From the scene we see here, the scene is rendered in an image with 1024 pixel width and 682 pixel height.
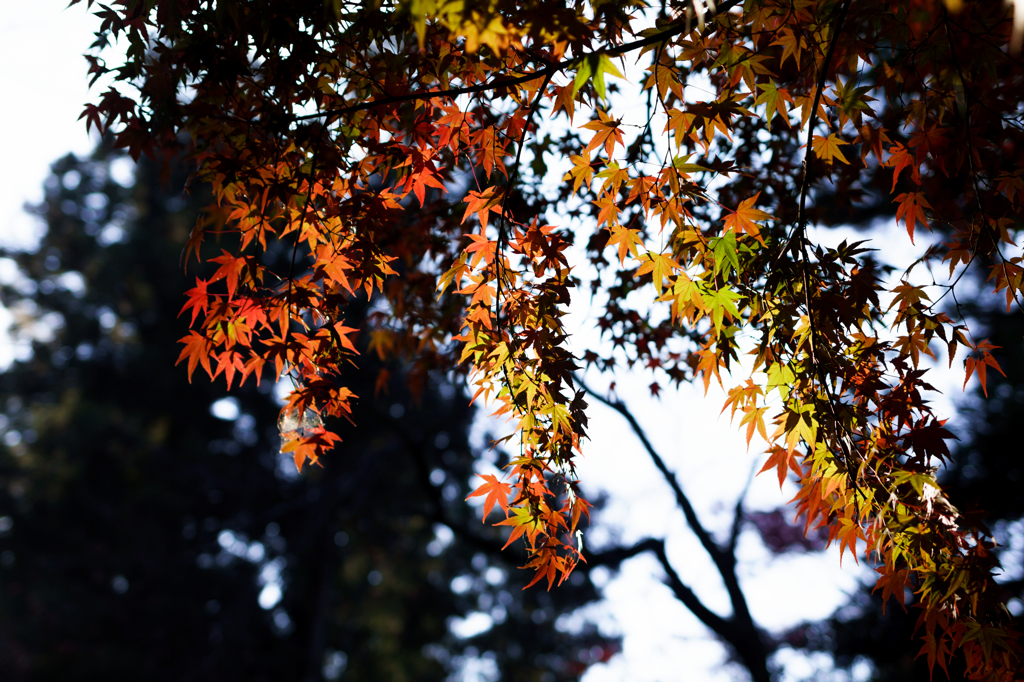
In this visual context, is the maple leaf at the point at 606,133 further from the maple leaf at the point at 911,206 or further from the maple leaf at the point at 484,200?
the maple leaf at the point at 911,206

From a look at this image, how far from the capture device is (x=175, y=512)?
35.5 ft

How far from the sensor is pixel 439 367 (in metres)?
3.16

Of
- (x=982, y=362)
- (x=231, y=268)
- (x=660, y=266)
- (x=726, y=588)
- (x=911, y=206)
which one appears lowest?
(x=982, y=362)

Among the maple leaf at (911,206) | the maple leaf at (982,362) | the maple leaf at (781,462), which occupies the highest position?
the maple leaf at (911,206)

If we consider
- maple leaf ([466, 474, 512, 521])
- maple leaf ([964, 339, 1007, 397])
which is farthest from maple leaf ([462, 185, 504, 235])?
maple leaf ([964, 339, 1007, 397])

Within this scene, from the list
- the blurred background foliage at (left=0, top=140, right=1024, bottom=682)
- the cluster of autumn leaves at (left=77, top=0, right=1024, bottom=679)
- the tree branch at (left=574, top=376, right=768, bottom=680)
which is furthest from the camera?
the blurred background foliage at (left=0, top=140, right=1024, bottom=682)

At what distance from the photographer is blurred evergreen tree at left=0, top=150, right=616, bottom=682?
10117 millimetres

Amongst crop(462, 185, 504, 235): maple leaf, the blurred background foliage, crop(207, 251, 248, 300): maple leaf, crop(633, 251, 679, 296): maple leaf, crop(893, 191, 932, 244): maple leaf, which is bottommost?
crop(633, 251, 679, 296): maple leaf

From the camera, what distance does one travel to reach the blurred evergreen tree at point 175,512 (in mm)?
10117

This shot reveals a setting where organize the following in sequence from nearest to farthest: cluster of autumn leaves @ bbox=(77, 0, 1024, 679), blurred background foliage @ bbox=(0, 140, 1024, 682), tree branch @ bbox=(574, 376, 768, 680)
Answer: cluster of autumn leaves @ bbox=(77, 0, 1024, 679), tree branch @ bbox=(574, 376, 768, 680), blurred background foliage @ bbox=(0, 140, 1024, 682)

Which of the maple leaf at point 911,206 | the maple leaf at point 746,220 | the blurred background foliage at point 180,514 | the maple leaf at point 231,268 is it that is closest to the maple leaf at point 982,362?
the maple leaf at point 911,206

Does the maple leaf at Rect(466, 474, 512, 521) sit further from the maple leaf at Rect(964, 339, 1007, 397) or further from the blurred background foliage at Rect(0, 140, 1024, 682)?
the blurred background foliage at Rect(0, 140, 1024, 682)

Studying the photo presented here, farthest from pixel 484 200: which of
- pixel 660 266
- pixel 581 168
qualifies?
pixel 660 266

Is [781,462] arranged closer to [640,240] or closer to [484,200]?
[640,240]
